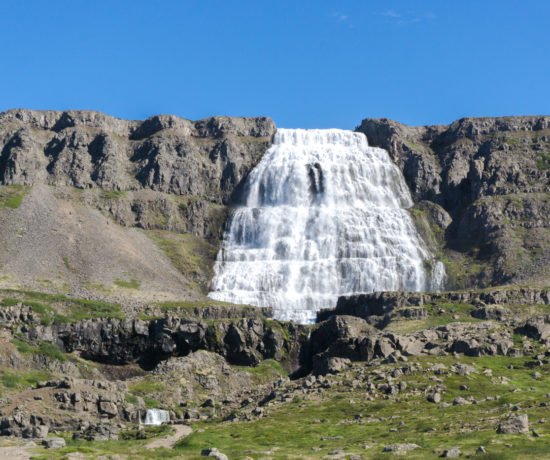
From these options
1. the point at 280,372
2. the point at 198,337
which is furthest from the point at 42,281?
the point at 280,372

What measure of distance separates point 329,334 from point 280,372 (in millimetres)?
13128

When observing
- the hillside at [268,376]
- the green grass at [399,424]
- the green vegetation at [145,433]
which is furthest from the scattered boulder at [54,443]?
the green grass at [399,424]

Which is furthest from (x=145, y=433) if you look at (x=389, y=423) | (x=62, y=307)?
(x=62, y=307)

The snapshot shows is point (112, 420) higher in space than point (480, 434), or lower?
lower

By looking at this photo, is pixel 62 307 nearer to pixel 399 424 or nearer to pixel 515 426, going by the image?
pixel 399 424

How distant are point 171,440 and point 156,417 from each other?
103 ft

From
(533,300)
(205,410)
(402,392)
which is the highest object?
(533,300)

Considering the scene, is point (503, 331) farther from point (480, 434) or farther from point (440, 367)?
point (480, 434)

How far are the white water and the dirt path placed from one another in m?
20.2

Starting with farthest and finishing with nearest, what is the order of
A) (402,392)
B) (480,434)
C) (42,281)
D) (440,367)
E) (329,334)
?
(42,281), (329,334), (440,367), (402,392), (480,434)

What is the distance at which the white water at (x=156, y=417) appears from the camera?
108188 mm

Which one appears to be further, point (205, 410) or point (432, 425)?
point (205, 410)

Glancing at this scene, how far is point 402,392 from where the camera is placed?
8288 cm

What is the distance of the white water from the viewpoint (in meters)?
108
